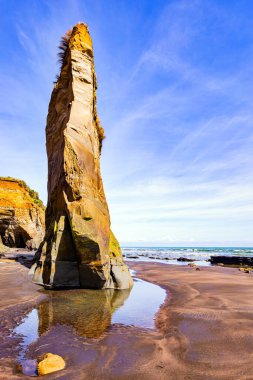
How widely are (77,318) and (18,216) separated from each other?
36.5 m

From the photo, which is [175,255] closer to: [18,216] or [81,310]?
[18,216]

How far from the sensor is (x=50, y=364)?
4.69 metres

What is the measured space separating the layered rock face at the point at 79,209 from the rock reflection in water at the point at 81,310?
1165 mm

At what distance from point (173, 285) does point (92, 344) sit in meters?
10.3

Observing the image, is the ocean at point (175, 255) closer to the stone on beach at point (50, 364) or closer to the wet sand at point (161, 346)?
the wet sand at point (161, 346)

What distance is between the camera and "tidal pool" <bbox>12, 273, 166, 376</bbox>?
19.0 feet

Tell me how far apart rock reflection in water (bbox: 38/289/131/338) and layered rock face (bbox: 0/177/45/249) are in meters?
32.0

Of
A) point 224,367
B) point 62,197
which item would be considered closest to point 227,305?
point 224,367

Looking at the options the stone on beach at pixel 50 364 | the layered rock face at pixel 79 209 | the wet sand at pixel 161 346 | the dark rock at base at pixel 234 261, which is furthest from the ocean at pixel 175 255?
the stone on beach at pixel 50 364

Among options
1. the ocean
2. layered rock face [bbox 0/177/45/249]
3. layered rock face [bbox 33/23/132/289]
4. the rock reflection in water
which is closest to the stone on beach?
the rock reflection in water

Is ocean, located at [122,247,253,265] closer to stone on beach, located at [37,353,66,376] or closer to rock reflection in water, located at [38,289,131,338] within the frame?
rock reflection in water, located at [38,289,131,338]

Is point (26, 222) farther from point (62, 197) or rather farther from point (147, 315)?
point (147, 315)

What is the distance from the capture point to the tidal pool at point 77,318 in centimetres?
578

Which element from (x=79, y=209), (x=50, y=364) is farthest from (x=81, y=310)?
(x=79, y=209)
